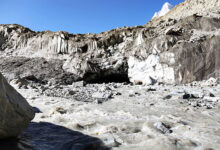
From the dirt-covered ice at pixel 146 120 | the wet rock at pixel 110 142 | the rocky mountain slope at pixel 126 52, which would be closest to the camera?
the wet rock at pixel 110 142

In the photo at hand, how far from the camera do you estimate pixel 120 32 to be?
18.3 m

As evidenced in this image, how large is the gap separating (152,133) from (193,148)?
28.8 inches

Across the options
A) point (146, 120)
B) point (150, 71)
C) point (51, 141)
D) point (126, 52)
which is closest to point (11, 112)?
point (51, 141)

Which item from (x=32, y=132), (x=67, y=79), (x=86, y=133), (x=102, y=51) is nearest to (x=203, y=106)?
(x=86, y=133)

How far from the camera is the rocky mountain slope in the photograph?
11.0 m

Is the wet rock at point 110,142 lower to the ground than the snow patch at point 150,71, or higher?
lower

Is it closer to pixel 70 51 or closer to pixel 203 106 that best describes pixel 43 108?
pixel 203 106

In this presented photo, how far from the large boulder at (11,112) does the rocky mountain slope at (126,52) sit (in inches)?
384

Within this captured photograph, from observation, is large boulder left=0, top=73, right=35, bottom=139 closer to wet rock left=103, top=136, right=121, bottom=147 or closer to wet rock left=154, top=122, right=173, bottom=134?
wet rock left=103, top=136, right=121, bottom=147

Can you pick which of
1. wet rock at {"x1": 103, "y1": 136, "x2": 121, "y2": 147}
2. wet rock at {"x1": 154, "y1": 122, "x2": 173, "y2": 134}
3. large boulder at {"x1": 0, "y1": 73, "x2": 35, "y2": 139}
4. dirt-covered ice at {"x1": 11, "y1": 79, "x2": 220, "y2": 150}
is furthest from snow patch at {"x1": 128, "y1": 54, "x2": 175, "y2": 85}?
large boulder at {"x1": 0, "y1": 73, "x2": 35, "y2": 139}

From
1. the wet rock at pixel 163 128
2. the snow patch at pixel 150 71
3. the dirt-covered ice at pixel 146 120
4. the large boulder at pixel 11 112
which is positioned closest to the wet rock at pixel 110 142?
the dirt-covered ice at pixel 146 120

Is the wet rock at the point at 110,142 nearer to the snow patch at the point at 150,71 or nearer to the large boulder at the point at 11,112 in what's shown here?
the large boulder at the point at 11,112

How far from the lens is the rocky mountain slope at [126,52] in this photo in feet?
36.2

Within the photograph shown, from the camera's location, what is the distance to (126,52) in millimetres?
16375
